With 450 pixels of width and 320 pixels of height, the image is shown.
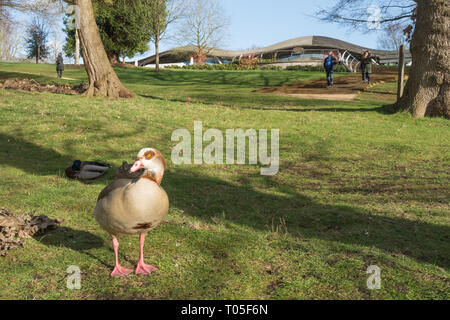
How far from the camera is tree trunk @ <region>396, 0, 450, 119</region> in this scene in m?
14.2

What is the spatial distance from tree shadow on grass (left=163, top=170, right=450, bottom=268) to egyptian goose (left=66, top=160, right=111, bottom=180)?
145cm

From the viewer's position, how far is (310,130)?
43.2 ft

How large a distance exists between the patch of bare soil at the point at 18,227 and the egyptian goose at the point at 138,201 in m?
1.63

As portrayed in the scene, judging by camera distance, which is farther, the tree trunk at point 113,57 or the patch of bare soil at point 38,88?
the tree trunk at point 113,57

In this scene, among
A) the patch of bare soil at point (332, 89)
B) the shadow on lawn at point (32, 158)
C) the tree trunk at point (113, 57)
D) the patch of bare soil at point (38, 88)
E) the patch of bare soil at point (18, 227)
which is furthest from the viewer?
the tree trunk at point (113, 57)

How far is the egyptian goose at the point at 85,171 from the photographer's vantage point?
8.21 meters

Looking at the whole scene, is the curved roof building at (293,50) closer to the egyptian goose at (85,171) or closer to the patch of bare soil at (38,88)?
the patch of bare soil at (38,88)

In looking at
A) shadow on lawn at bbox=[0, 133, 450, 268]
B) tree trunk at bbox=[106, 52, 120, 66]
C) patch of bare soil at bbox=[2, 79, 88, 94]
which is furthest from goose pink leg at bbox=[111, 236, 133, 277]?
tree trunk at bbox=[106, 52, 120, 66]

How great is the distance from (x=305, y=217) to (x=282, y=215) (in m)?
0.40

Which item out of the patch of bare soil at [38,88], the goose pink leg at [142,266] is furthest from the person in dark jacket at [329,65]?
the goose pink leg at [142,266]

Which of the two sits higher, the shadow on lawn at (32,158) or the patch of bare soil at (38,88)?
the patch of bare soil at (38,88)

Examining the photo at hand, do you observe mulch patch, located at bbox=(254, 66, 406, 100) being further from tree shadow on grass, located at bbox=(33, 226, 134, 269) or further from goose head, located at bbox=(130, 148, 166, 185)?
goose head, located at bbox=(130, 148, 166, 185)
